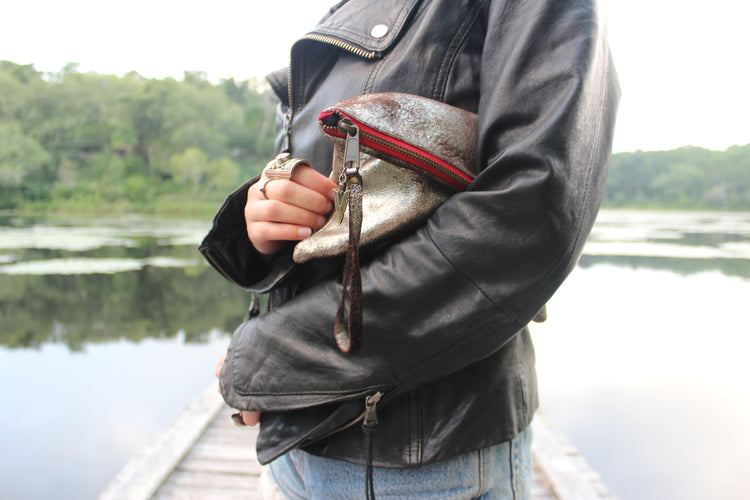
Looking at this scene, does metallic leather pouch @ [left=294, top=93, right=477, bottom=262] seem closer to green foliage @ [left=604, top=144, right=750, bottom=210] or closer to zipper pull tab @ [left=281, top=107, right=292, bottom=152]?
zipper pull tab @ [left=281, top=107, right=292, bottom=152]

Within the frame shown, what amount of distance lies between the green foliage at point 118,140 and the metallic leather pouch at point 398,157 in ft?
91.6

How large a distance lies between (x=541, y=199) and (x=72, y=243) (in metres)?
14.1

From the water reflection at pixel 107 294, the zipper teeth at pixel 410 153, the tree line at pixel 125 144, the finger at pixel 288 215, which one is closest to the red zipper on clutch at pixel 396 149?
the zipper teeth at pixel 410 153

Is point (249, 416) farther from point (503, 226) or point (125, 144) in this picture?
point (125, 144)

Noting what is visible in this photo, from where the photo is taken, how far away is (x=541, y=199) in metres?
0.49

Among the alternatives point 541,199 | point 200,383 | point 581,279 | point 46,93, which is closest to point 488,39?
point 541,199

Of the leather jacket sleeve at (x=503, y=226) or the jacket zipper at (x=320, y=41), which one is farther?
the jacket zipper at (x=320, y=41)

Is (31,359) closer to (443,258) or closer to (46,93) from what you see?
(443,258)

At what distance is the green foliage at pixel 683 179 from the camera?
53.0 ft

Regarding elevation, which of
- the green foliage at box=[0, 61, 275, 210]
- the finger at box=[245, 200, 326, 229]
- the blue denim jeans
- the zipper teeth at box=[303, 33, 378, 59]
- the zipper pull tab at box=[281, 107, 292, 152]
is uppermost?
the zipper teeth at box=[303, 33, 378, 59]

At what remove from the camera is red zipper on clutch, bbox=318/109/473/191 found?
0.53 metres

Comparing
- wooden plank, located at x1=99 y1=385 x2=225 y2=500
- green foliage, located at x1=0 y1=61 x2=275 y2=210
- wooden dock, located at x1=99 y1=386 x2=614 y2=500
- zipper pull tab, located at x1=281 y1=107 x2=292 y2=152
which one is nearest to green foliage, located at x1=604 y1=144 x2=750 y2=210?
wooden dock, located at x1=99 y1=386 x2=614 y2=500

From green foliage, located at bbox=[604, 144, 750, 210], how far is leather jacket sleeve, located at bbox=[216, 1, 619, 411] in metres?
17.9

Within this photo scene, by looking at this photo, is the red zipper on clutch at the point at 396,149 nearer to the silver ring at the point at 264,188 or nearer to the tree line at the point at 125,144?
the silver ring at the point at 264,188
